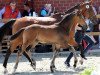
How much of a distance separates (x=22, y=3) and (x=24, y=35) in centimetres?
598

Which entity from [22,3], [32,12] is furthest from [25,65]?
[22,3]

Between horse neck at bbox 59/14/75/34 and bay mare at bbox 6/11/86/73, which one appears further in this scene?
horse neck at bbox 59/14/75/34

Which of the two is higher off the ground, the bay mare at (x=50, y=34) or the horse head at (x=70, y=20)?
the horse head at (x=70, y=20)

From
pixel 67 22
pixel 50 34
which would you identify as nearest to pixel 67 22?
pixel 67 22

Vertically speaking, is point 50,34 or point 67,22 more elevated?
point 67,22

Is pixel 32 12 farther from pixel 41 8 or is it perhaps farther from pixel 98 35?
pixel 98 35

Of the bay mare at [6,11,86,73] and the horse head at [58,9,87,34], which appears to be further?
the horse head at [58,9,87,34]

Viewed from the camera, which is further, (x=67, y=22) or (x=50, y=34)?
(x=67, y=22)

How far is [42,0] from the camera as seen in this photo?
13430 mm

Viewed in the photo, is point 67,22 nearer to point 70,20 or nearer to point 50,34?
point 70,20

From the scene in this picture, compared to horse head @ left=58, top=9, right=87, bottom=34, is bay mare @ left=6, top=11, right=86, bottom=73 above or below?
below

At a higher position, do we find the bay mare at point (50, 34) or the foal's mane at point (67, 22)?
the foal's mane at point (67, 22)

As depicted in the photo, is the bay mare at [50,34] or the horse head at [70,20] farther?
the horse head at [70,20]

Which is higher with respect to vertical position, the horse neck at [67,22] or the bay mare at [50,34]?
the horse neck at [67,22]
